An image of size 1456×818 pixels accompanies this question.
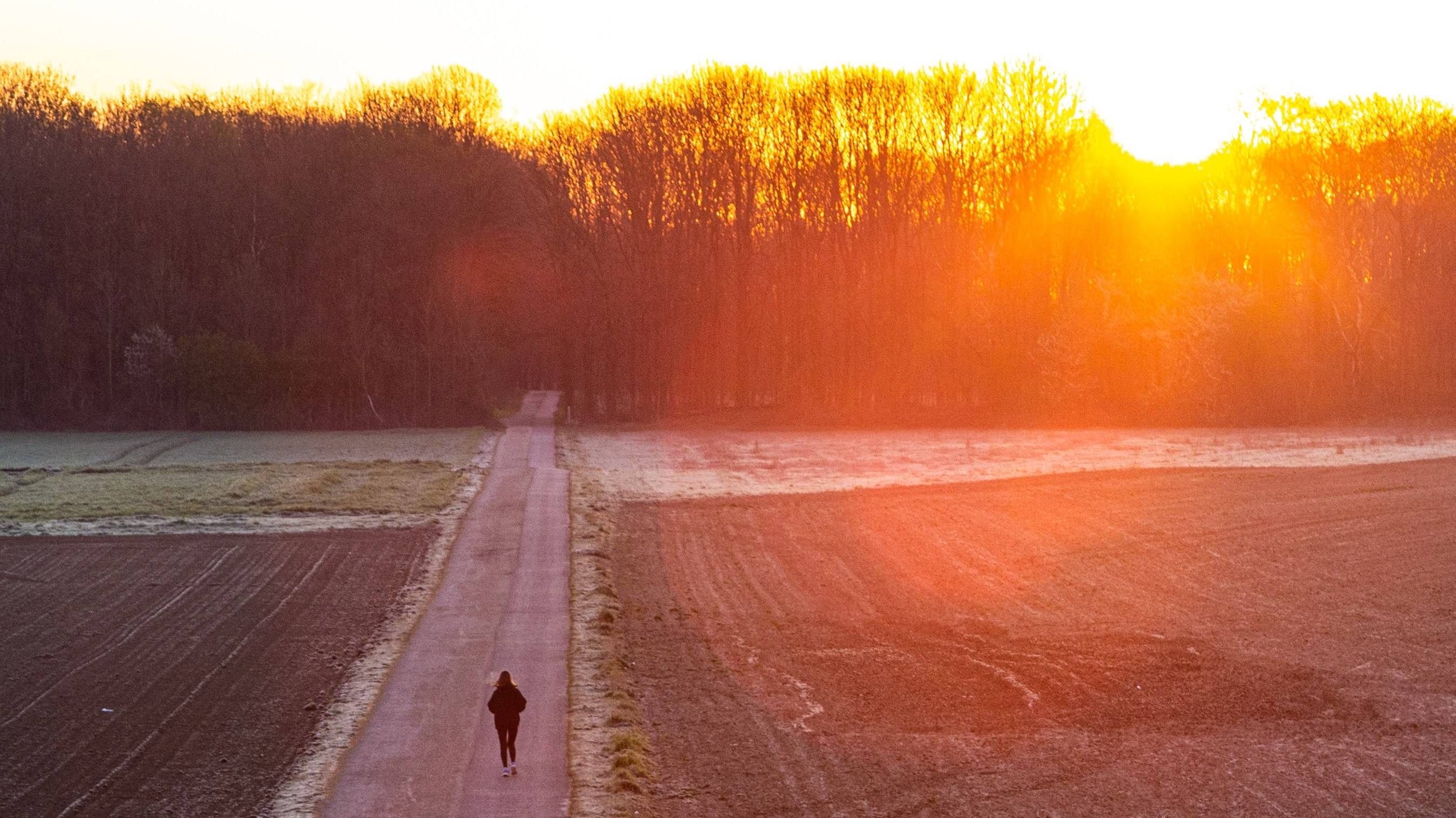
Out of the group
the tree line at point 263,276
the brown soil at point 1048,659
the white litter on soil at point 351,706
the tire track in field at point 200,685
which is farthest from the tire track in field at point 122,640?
the tree line at point 263,276

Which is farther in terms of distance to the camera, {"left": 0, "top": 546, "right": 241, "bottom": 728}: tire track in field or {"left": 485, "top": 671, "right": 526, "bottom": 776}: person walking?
{"left": 0, "top": 546, "right": 241, "bottom": 728}: tire track in field

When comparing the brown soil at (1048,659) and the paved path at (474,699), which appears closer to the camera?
the paved path at (474,699)

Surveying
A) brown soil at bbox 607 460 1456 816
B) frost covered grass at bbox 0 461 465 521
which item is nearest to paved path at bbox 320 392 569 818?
brown soil at bbox 607 460 1456 816

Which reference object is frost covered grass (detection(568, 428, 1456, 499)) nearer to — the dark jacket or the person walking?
the person walking

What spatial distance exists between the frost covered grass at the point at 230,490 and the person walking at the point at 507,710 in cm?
2172

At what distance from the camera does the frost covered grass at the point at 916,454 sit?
4284 centimetres

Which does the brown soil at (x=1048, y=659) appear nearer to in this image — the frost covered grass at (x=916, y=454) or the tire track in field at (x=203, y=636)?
the tire track in field at (x=203, y=636)

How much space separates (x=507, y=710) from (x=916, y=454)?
4013cm

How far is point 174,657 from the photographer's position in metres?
18.5

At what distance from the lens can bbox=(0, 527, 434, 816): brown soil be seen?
1331cm

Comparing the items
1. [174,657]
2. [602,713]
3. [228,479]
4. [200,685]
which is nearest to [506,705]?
[602,713]

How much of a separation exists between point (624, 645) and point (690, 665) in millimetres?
1439

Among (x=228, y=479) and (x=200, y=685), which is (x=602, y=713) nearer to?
(x=200, y=685)

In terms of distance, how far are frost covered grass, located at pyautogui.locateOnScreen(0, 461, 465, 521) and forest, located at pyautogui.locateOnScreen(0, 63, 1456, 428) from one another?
21.5m
